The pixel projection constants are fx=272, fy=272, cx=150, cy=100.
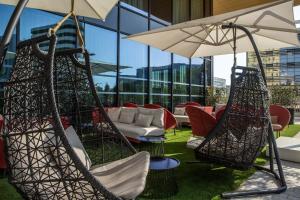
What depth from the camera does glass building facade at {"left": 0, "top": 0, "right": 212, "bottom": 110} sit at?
5980 millimetres

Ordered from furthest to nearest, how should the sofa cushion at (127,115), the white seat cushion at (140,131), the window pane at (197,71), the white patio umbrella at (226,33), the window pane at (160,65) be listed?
the window pane at (197,71) → the window pane at (160,65) → the sofa cushion at (127,115) → the white seat cushion at (140,131) → the white patio umbrella at (226,33)

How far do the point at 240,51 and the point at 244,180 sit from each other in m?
3.02

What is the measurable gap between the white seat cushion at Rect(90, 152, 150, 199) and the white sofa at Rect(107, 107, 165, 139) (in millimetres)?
2315

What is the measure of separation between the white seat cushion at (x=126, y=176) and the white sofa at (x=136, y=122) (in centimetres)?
232

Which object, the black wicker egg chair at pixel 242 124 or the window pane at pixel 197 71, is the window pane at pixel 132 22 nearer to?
the window pane at pixel 197 71

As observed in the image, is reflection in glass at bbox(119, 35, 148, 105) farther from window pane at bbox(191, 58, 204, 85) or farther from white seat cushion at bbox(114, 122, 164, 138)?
window pane at bbox(191, 58, 204, 85)

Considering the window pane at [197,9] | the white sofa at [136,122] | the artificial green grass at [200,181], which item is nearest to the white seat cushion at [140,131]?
the white sofa at [136,122]

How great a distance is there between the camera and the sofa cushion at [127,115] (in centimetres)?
614

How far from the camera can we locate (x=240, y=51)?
569 centimetres

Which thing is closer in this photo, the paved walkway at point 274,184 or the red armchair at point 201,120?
the paved walkway at point 274,184

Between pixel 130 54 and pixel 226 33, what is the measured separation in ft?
14.1

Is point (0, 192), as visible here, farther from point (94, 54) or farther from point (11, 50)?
point (94, 54)

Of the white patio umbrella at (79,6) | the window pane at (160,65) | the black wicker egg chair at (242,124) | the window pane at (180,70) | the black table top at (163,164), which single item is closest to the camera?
the black table top at (163,164)


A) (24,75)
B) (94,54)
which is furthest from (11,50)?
(24,75)
